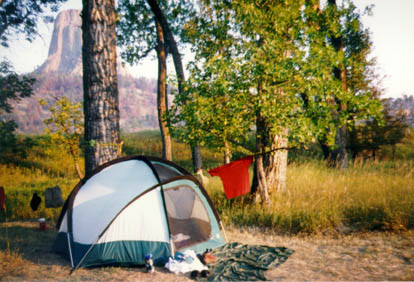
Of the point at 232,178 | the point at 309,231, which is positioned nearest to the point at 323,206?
the point at 309,231

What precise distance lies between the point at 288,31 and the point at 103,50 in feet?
14.0

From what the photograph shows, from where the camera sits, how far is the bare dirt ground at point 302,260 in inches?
178

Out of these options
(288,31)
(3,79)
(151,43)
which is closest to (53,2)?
(151,43)

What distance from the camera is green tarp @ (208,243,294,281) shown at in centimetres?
A: 459

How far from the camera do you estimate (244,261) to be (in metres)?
5.04

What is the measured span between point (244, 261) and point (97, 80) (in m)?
4.76

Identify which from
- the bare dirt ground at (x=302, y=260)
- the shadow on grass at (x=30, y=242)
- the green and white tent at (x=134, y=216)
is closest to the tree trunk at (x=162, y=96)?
the shadow on grass at (x=30, y=242)

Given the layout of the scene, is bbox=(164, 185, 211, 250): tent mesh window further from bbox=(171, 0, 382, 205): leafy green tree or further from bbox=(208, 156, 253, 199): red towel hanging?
bbox=(171, 0, 382, 205): leafy green tree

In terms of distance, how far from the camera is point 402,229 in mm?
6031

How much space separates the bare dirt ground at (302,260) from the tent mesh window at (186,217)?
0.72 metres

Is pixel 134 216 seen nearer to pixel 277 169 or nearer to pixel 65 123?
pixel 277 169

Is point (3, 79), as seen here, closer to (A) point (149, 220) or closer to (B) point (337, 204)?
(A) point (149, 220)

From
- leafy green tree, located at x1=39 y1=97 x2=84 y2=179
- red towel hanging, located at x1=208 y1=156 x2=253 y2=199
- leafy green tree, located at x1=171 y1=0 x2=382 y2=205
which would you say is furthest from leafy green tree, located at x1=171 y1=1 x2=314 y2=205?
leafy green tree, located at x1=39 y1=97 x2=84 y2=179

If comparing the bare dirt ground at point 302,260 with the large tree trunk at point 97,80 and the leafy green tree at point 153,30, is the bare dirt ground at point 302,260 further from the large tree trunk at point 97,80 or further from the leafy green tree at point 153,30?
the leafy green tree at point 153,30
